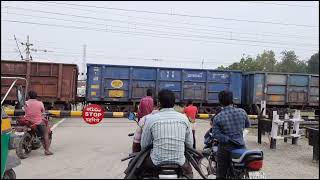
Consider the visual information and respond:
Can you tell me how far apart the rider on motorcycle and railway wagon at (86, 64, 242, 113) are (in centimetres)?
1325

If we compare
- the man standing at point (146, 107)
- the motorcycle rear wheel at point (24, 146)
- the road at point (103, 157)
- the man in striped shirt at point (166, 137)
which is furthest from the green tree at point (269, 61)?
the man in striped shirt at point (166, 137)

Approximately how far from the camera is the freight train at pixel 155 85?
2361 centimetres

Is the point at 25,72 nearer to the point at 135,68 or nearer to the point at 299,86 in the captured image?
the point at 135,68

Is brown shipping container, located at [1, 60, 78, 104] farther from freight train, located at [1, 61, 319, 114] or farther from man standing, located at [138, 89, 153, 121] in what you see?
man standing, located at [138, 89, 153, 121]

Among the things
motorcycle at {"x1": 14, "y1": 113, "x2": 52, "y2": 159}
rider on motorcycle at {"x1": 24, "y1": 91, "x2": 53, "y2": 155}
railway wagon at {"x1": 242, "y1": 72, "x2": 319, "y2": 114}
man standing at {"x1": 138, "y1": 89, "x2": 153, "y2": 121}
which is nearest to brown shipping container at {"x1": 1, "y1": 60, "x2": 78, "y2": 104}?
railway wagon at {"x1": 242, "y1": 72, "x2": 319, "y2": 114}

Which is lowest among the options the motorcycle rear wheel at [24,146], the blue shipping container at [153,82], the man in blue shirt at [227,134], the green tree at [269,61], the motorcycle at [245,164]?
the motorcycle rear wheel at [24,146]

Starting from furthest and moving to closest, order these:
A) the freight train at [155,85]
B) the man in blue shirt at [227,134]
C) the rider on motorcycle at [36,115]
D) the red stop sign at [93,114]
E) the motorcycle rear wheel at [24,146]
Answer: the freight train at [155,85] < the red stop sign at [93,114] < the rider on motorcycle at [36,115] < the motorcycle rear wheel at [24,146] < the man in blue shirt at [227,134]

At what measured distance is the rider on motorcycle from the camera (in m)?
10.4

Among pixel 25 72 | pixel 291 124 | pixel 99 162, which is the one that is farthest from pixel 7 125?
pixel 25 72

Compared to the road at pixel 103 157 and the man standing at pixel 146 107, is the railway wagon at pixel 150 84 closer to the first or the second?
the road at pixel 103 157

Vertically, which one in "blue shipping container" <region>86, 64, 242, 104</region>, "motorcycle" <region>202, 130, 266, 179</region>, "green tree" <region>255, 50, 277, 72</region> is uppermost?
"green tree" <region>255, 50, 277, 72</region>

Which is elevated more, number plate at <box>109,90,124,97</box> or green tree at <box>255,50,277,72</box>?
green tree at <box>255,50,277,72</box>

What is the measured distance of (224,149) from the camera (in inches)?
227

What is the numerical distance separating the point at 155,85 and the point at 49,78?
5.31m
